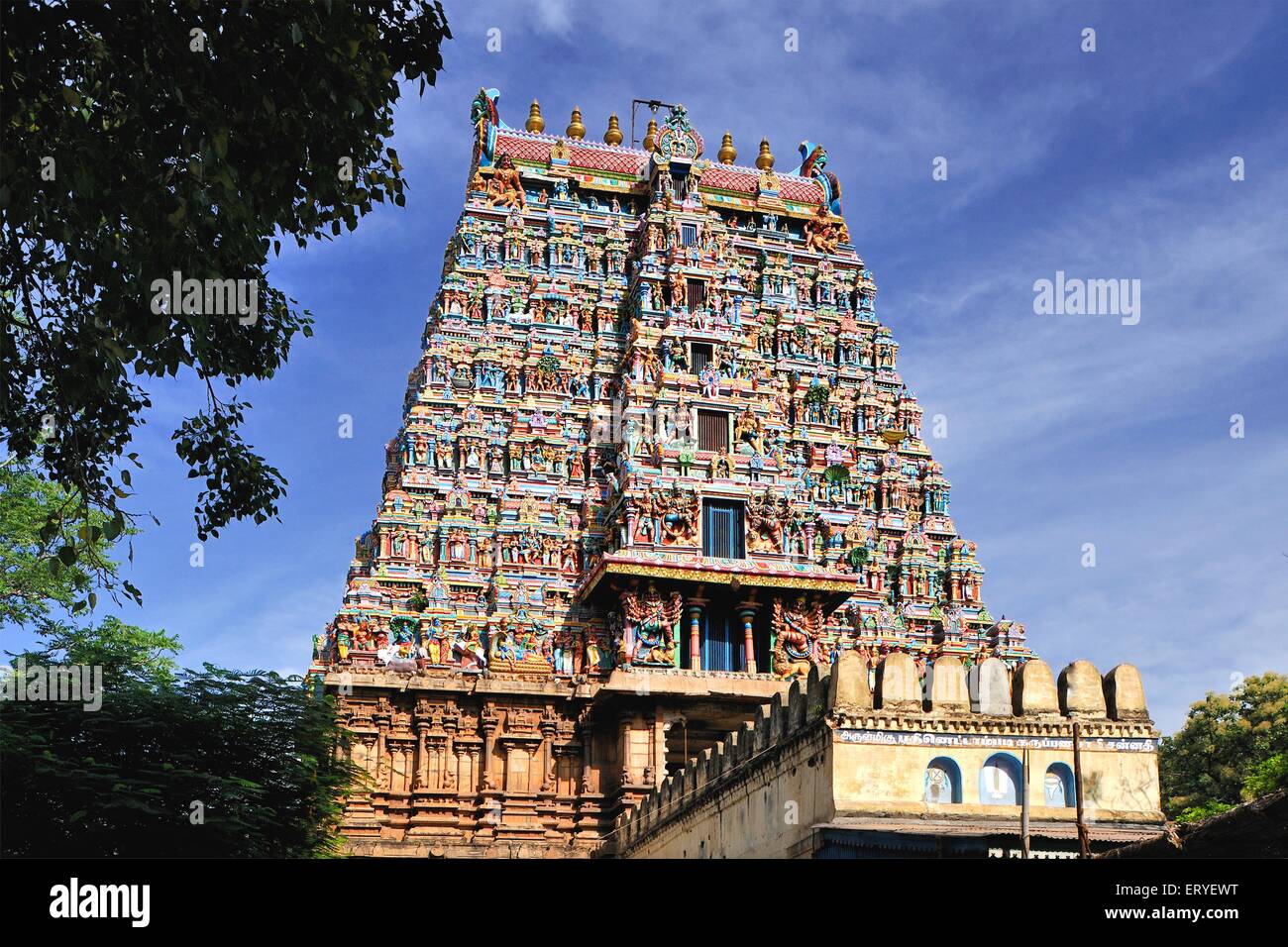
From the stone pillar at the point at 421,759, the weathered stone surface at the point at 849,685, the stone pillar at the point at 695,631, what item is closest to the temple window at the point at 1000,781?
the weathered stone surface at the point at 849,685

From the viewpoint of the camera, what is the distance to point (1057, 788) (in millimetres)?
23641

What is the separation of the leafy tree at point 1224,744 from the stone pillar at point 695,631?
17320 millimetres

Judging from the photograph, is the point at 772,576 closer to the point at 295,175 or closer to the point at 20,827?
the point at 20,827

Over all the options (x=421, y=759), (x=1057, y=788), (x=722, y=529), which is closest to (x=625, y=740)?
(x=421, y=759)

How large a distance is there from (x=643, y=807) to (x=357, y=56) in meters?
23.3

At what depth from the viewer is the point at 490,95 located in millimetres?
54906

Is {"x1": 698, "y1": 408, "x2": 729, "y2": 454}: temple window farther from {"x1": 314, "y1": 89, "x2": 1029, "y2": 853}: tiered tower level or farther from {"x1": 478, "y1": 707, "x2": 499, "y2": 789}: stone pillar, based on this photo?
{"x1": 478, "y1": 707, "x2": 499, "y2": 789}: stone pillar

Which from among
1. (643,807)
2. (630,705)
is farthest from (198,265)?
(630,705)

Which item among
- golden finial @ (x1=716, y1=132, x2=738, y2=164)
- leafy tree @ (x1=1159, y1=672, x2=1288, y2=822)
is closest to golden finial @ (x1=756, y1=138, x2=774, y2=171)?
golden finial @ (x1=716, y1=132, x2=738, y2=164)

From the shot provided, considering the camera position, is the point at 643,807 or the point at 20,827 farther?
the point at 643,807

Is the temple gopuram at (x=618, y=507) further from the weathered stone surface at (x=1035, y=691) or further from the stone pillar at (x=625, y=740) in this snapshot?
the weathered stone surface at (x=1035, y=691)

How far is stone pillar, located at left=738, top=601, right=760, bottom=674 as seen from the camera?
4181 cm

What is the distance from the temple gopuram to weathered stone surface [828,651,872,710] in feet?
37.4

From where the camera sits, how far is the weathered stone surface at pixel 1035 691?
23.9 meters
